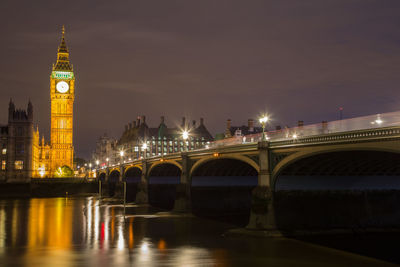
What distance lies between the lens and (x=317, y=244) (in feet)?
133

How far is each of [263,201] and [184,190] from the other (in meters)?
24.8

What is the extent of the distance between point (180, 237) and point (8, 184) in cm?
10316

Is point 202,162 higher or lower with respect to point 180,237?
higher

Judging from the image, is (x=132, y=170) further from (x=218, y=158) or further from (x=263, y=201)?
(x=263, y=201)

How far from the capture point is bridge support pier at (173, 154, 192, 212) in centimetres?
6831

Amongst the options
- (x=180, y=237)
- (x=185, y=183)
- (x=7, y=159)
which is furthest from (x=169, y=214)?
(x=7, y=159)

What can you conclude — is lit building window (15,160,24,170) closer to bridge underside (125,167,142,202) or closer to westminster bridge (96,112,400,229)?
bridge underside (125,167,142,202)

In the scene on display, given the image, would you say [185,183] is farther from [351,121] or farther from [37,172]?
[37,172]

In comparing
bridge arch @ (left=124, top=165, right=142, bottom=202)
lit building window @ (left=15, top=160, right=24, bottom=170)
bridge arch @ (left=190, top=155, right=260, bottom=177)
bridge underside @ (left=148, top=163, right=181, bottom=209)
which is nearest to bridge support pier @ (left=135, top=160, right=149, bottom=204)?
bridge underside @ (left=148, top=163, right=181, bottom=209)

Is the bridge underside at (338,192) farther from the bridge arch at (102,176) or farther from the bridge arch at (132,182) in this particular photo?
the bridge arch at (102,176)

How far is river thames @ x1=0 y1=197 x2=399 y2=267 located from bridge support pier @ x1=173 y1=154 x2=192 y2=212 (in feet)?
44.4

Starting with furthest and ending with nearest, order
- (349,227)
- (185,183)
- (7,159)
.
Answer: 1. (7,159)
2. (185,183)
3. (349,227)

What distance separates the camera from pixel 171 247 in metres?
39.1

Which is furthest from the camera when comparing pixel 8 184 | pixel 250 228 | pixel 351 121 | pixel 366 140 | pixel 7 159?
pixel 7 159
